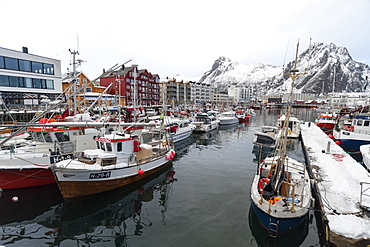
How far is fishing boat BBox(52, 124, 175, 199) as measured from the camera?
41.1ft

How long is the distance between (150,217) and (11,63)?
121 feet

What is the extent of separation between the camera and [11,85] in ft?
105

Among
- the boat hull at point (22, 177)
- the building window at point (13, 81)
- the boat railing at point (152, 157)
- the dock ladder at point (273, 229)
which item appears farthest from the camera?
the building window at point (13, 81)

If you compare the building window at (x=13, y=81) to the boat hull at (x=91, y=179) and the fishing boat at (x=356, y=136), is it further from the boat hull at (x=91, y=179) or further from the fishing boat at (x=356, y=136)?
the fishing boat at (x=356, y=136)

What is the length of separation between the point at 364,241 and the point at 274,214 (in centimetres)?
327

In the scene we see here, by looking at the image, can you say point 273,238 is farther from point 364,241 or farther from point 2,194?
point 2,194

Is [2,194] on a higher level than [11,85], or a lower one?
lower

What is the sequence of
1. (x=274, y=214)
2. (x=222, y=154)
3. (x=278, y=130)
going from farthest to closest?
(x=278, y=130) < (x=222, y=154) < (x=274, y=214)

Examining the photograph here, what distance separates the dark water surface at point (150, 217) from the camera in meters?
9.69

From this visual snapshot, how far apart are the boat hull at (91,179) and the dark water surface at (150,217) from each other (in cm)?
59

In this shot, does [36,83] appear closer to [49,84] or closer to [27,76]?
[27,76]

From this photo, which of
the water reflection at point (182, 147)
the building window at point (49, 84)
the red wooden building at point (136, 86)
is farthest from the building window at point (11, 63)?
the red wooden building at point (136, 86)

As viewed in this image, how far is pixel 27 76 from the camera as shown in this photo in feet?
111

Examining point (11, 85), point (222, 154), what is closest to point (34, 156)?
point (222, 154)
